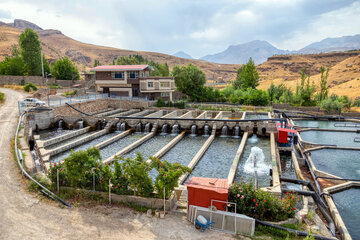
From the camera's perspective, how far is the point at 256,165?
79.9 feet

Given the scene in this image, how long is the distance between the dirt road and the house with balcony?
44135mm

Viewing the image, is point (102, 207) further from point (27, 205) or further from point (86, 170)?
point (27, 205)

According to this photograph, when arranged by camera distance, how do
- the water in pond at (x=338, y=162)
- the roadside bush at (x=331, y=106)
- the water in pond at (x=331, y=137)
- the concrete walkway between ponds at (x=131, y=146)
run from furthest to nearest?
the roadside bush at (x=331, y=106), the water in pond at (x=331, y=137), the water in pond at (x=338, y=162), the concrete walkway between ponds at (x=131, y=146)

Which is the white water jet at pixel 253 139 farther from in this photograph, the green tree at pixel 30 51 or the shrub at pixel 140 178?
the green tree at pixel 30 51

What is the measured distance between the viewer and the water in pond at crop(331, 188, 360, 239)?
1617 centimetres

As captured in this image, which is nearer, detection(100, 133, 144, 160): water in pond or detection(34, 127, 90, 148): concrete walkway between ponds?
detection(100, 133, 144, 160): water in pond

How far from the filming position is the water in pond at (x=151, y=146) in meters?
27.9

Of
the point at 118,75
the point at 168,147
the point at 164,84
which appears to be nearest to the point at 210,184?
the point at 168,147

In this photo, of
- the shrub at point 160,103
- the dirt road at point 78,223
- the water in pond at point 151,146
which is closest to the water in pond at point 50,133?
the water in pond at point 151,146

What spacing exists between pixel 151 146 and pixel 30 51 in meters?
62.7

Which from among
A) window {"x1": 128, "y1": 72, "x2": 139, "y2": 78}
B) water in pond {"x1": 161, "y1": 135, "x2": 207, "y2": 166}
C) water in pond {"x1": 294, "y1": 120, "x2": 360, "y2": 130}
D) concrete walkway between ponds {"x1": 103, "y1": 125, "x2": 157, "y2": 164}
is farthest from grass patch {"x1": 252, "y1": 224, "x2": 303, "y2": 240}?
window {"x1": 128, "y1": 72, "x2": 139, "y2": 78}

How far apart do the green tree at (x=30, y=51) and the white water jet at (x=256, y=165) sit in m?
71.5

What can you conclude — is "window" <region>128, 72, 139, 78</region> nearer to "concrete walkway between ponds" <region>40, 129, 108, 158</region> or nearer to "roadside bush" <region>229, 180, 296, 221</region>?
"concrete walkway between ponds" <region>40, 129, 108, 158</region>

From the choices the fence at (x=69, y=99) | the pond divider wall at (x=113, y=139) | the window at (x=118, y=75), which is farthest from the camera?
the window at (x=118, y=75)
